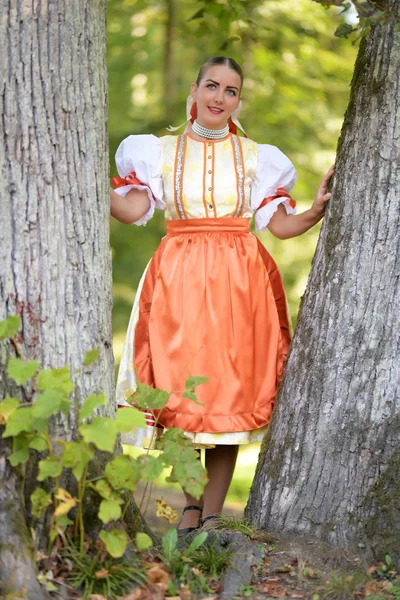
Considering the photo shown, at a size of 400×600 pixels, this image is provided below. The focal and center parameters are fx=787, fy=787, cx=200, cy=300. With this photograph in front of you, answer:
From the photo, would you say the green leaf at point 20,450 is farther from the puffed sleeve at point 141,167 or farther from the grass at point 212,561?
the puffed sleeve at point 141,167

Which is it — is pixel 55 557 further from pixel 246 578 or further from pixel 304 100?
pixel 304 100

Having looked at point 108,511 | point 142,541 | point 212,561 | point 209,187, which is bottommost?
point 212,561

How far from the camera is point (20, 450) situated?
2.29 metres

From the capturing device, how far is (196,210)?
3.32m

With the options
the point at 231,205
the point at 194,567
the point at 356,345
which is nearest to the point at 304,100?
the point at 231,205

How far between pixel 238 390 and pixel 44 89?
55.5 inches

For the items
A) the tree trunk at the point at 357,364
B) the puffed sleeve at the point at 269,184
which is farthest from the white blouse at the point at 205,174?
the tree trunk at the point at 357,364

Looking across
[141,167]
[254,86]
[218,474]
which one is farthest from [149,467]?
[254,86]

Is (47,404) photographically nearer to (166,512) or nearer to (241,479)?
(166,512)

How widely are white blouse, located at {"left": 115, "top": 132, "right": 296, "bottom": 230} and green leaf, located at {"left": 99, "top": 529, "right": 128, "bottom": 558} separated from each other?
1.47 meters

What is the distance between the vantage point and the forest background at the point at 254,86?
816 centimetres

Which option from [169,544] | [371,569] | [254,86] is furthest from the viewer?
[254,86]

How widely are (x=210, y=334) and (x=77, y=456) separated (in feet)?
3.52

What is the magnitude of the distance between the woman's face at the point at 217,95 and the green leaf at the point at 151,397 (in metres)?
1.29
